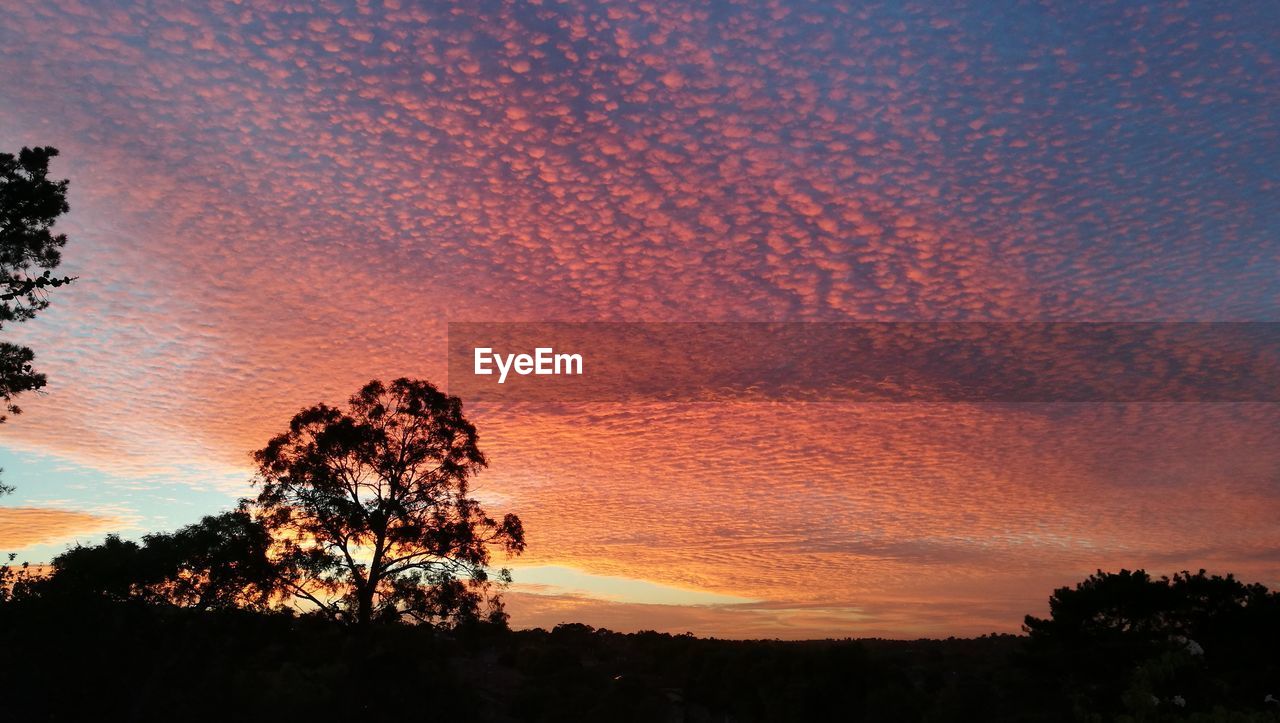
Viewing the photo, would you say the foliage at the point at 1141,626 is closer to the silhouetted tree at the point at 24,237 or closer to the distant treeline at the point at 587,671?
the distant treeline at the point at 587,671

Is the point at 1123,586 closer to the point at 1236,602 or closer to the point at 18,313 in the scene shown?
the point at 1236,602

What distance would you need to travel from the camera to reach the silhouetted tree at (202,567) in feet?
114

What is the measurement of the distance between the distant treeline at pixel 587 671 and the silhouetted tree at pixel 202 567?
39.1 inches

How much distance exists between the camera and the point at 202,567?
3781cm

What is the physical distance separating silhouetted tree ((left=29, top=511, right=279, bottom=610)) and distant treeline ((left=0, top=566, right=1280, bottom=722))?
0.99 meters

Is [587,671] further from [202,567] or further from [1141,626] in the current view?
[1141,626]

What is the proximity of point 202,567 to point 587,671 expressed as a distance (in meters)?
18.7

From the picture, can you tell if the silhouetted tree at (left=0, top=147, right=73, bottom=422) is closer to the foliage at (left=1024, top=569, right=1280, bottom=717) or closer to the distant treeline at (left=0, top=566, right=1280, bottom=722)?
the distant treeline at (left=0, top=566, right=1280, bottom=722)

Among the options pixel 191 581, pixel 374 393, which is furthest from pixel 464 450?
pixel 191 581

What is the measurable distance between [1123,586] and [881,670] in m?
11.8

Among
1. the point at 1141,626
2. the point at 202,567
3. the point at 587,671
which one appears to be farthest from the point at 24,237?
the point at 1141,626

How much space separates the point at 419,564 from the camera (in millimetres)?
34938

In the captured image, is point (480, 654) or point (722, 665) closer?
point (722, 665)

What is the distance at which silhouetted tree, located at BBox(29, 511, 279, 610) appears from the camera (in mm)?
34719
